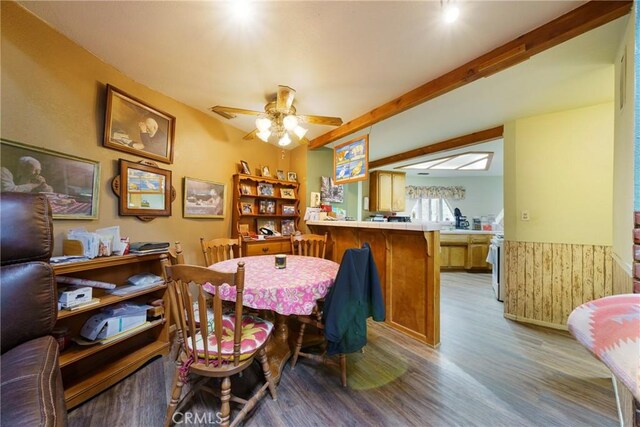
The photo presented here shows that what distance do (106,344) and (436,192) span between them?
6.60m

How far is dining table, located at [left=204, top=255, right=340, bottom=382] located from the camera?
1320 millimetres

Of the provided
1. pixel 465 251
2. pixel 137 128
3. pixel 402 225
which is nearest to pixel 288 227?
pixel 402 225

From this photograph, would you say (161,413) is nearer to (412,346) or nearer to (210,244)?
(210,244)

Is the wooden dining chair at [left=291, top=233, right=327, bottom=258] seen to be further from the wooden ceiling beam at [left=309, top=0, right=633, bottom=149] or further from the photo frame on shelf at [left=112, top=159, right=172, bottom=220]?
the wooden ceiling beam at [left=309, top=0, right=633, bottom=149]

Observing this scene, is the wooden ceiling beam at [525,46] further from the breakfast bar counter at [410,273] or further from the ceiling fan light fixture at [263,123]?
the ceiling fan light fixture at [263,123]

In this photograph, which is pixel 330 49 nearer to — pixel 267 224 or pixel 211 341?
pixel 211 341

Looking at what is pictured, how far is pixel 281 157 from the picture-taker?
368 cm

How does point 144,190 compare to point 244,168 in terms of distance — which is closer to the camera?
point 144,190

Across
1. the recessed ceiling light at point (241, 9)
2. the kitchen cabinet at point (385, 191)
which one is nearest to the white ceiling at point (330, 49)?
the recessed ceiling light at point (241, 9)

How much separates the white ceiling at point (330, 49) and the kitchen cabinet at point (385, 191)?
8.36ft

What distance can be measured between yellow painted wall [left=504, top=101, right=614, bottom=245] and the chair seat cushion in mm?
2990

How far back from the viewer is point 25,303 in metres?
0.83

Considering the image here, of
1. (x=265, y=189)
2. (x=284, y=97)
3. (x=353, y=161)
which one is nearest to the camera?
(x=284, y=97)

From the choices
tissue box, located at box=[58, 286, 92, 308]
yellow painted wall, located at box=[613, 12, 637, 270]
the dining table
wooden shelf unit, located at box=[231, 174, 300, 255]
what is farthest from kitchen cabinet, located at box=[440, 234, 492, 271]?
tissue box, located at box=[58, 286, 92, 308]
